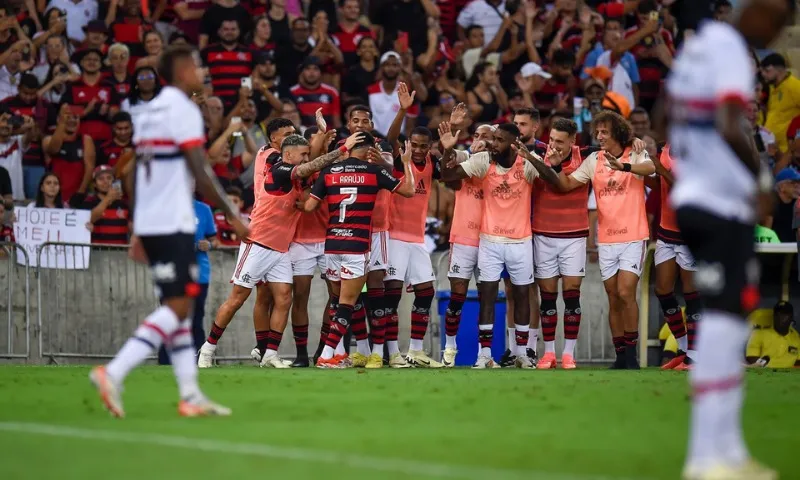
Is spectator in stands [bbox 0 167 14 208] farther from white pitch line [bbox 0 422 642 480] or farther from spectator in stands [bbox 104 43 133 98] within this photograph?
white pitch line [bbox 0 422 642 480]

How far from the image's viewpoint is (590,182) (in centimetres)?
1720

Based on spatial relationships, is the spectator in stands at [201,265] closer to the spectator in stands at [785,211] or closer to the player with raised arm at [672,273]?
the player with raised arm at [672,273]

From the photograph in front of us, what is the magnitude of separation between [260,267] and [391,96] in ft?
21.2

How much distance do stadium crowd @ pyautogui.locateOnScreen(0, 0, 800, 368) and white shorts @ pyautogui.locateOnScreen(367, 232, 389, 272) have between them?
16 centimetres

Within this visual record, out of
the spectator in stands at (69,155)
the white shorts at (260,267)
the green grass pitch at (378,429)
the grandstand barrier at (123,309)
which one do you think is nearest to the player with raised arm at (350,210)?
the white shorts at (260,267)

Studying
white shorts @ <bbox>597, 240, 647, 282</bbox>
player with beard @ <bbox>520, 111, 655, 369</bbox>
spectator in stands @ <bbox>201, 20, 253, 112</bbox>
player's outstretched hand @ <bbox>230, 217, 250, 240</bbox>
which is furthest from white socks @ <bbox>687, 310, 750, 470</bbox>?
spectator in stands @ <bbox>201, 20, 253, 112</bbox>

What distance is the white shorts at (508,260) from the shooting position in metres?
16.7

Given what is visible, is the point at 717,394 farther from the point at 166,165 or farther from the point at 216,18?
the point at 216,18

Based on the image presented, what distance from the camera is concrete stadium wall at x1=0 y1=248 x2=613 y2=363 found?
60.1 ft

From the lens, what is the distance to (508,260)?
16.7 meters

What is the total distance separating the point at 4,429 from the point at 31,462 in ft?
5.52

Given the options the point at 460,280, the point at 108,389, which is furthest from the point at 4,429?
the point at 460,280

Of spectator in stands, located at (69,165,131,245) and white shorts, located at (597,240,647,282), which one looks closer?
white shorts, located at (597,240,647,282)

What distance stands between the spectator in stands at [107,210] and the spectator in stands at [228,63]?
2.92 m
